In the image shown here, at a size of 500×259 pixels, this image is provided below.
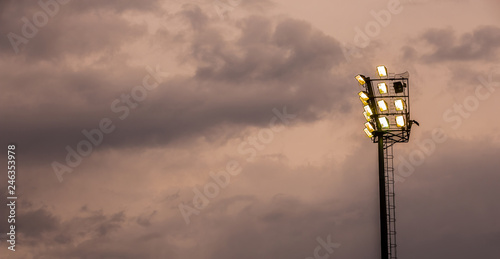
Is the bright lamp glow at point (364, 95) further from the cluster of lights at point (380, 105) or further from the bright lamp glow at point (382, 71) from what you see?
the bright lamp glow at point (382, 71)

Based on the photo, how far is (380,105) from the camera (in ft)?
73.8

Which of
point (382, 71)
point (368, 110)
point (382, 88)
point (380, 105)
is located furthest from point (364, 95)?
point (382, 71)

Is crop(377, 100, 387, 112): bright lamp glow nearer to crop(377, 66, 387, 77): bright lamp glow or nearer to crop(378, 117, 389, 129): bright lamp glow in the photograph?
crop(378, 117, 389, 129): bright lamp glow

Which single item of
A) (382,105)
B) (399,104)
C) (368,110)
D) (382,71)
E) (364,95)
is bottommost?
(368,110)

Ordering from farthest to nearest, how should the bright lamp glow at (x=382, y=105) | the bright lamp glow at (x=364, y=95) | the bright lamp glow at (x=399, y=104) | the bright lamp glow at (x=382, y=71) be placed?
1. the bright lamp glow at (x=382, y=71)
2. the bright lamp glow at (x=399, y=104)
3. the bright lamp glow at (x=382, y=105)
4. the bright lamp glow at (x=364, y=95)

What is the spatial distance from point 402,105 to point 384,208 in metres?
4.18

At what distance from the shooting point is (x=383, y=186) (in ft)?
71.0

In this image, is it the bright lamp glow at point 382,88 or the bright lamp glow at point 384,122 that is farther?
the bright lamp glow at point 382,88

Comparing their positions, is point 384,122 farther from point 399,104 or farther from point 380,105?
point 399,104

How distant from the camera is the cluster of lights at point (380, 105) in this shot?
2239 cm

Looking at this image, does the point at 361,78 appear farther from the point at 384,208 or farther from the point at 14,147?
the point at 14,147

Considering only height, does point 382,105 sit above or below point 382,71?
below

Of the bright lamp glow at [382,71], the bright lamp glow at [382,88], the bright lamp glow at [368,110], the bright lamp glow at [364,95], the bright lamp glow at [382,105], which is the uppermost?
the bright lamp glow at [382,71]

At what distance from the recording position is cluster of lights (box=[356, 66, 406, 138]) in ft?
73.5
